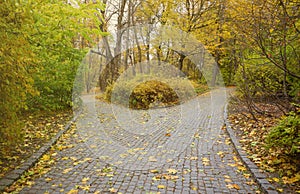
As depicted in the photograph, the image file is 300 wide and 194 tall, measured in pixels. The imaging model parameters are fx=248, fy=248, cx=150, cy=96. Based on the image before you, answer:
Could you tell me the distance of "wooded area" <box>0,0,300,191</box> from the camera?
4.20m

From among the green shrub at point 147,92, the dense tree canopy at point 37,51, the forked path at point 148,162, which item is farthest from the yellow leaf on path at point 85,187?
the green shrub at point 147,92

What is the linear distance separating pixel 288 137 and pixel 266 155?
830 mm

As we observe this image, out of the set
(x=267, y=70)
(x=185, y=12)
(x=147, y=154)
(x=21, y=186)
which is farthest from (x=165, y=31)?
(x=21, y=186)

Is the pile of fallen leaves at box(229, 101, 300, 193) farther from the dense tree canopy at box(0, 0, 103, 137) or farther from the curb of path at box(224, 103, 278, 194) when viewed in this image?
the dense tree canopy at box(0, 0, 103, 137)

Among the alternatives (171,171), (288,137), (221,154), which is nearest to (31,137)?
(171,171)

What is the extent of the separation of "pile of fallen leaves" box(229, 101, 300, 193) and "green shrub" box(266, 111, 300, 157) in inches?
8.2

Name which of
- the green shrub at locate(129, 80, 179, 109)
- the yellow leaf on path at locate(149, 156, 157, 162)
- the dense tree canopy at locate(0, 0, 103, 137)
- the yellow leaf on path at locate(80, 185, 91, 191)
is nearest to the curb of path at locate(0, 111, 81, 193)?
the dense tree canopy at locate(0, 0, 103, 137)

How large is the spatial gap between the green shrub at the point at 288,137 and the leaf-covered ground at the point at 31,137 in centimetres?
455

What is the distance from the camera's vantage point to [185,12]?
16.5 metres

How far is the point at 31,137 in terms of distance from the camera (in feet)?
21.0

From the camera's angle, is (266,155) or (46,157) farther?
(46,157)

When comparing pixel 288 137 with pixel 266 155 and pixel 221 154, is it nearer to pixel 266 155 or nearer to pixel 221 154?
pixel 266 155

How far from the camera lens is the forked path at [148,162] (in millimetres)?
3695

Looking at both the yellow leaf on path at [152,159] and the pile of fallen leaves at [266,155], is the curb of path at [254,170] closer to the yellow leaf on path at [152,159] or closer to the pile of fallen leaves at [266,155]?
the pile of fallen leaves at [266,155]
